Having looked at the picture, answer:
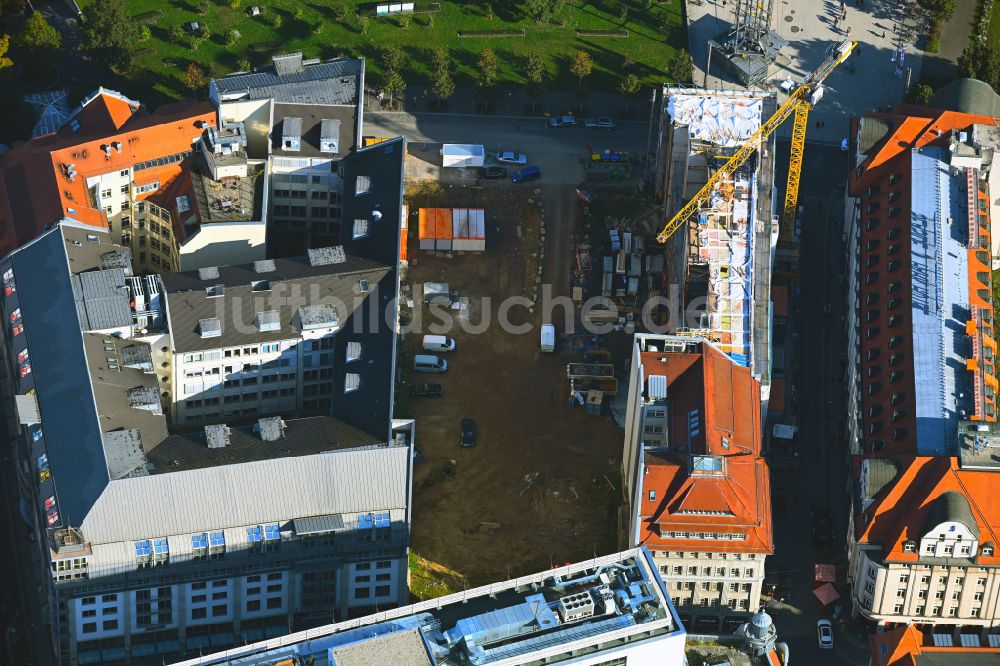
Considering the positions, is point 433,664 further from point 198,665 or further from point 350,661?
point 198,665

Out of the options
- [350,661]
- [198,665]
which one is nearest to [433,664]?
[350,661]

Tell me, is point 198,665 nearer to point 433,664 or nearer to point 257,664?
point 257,664

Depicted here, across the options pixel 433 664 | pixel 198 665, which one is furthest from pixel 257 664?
pixel 433 664
